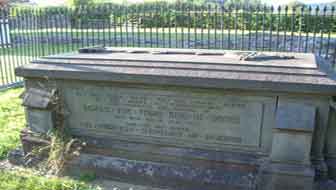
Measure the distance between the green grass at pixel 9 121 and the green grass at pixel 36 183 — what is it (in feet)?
2.84

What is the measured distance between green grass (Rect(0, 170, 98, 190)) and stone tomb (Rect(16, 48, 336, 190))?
1.17 ft

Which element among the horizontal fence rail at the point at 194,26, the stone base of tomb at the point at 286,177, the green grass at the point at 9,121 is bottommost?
the green grass at the point at 9,121

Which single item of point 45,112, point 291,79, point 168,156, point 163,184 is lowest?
point 163,184

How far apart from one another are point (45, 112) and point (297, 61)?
2.95 m

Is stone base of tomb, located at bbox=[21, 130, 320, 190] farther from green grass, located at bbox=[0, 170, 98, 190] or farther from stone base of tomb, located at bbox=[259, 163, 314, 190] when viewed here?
green grass, located at bbox=[0, 170, 98, 190]

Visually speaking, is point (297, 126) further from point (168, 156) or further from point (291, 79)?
point (168, 156)

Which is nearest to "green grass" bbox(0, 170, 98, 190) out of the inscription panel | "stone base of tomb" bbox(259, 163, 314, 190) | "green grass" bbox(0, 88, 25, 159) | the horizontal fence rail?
the inscription panel

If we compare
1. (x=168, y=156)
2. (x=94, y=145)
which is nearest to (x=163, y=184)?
(x=168, y=156)

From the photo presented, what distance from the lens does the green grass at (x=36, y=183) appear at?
3303 millimetres

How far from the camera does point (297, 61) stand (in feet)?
11.9

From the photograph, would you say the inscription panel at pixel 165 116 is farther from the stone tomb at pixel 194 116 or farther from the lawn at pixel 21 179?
the lawn at pixel 21 179

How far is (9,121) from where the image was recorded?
18.4ft

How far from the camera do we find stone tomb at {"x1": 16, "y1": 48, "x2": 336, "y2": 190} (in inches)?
120

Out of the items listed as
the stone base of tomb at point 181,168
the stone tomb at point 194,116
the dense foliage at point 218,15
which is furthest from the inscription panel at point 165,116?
the dense foliage at point 218,15
